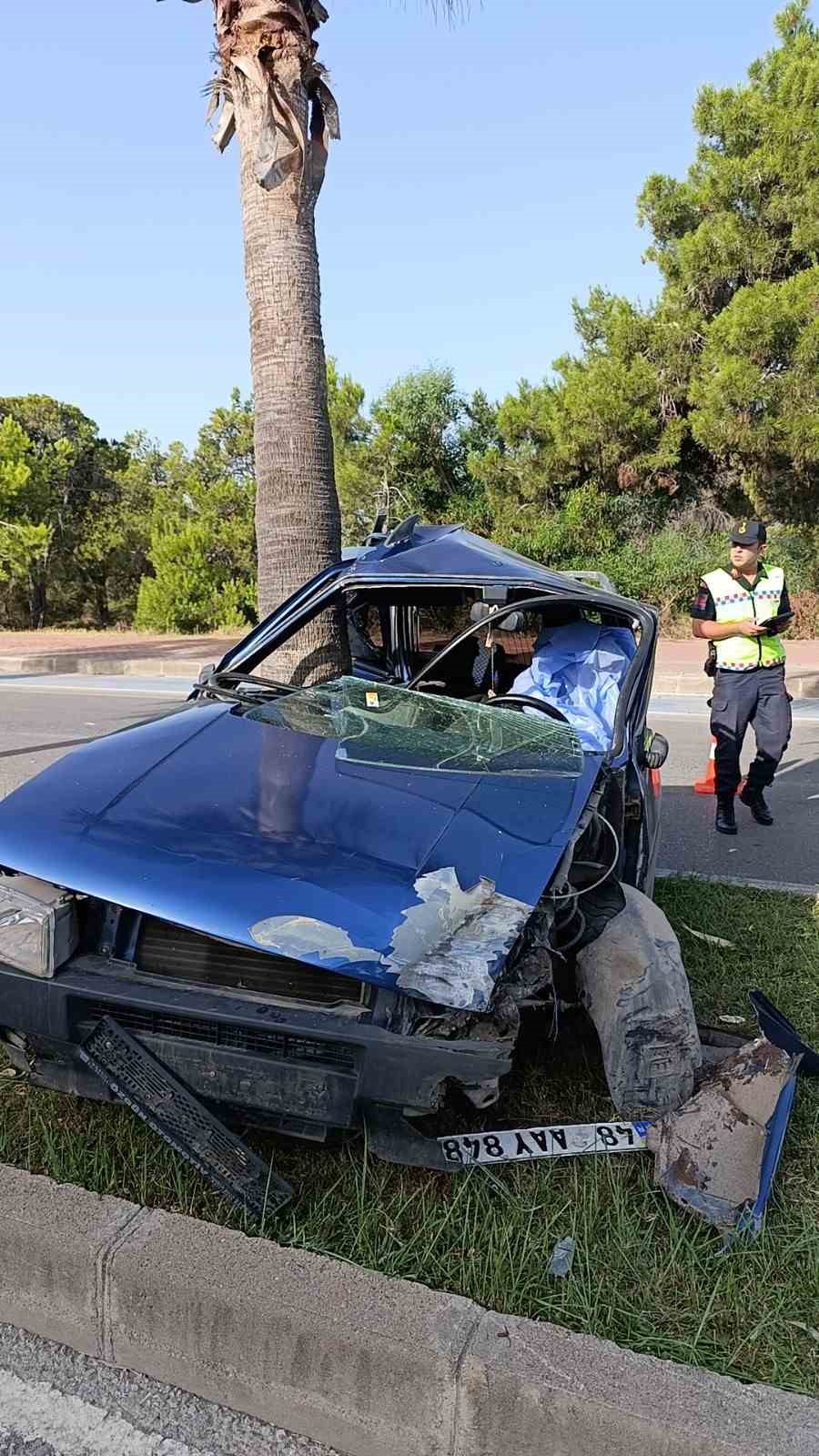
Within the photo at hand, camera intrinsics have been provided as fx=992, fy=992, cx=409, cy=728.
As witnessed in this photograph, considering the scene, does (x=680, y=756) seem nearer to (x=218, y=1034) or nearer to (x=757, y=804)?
(x=757, y=804)

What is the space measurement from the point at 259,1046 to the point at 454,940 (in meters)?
0.47

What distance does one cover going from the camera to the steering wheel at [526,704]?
3.68 metres

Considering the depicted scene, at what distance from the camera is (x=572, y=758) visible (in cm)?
297

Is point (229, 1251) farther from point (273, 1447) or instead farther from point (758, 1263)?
point (758, 1263)

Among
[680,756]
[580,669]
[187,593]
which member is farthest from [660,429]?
[580,669]

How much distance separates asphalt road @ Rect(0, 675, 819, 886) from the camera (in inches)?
220

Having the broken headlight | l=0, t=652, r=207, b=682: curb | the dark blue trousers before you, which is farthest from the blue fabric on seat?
l=0, t=652, r=207, b=682: curb

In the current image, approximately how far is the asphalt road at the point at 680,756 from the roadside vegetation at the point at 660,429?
25.4 feet

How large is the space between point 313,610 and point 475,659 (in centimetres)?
94

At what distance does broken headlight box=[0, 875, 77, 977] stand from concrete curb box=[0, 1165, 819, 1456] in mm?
492

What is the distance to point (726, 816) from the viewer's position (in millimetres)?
6070

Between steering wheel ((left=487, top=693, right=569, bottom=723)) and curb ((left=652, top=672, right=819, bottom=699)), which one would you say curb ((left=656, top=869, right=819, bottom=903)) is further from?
curb ((left=652, top=672, right=819, bottom=699))

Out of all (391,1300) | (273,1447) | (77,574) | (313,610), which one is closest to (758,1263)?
(391,1300)

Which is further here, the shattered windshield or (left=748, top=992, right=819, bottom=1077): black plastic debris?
the shattered windshield
